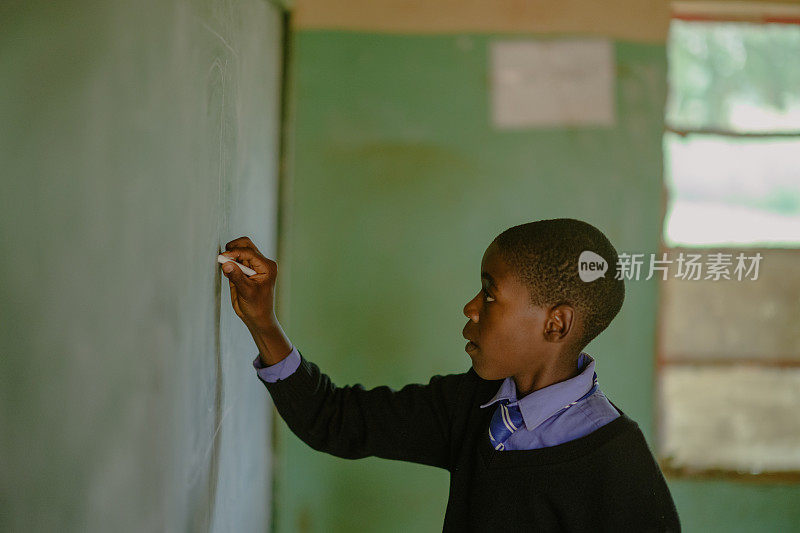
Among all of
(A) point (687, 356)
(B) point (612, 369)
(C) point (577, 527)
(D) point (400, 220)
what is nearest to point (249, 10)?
(D) point (400, 220)

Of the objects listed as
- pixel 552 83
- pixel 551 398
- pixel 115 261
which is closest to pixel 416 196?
pixel 552 83

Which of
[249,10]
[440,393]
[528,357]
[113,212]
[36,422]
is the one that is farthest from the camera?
[249,10]

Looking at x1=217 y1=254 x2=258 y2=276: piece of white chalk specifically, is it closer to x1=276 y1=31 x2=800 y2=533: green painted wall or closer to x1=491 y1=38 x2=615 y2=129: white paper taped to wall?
x1=276 y1=31 x2=800 y2=533: green painted wall

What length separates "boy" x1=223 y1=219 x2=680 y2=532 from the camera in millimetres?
1050

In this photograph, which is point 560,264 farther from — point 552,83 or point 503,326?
point 552,83

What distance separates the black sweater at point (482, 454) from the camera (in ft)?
3.40

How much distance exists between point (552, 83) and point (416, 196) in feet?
1.53

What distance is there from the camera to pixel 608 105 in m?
2.02

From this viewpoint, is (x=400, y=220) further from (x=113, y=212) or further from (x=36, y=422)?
(x=36, y=422)

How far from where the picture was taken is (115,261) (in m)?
0.68

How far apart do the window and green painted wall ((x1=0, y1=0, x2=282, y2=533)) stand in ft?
4.43

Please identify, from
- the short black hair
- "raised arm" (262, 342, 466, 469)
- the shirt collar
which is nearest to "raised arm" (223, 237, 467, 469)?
"raised arm" (262, 342, 466, 469)

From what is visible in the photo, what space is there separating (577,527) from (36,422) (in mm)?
751

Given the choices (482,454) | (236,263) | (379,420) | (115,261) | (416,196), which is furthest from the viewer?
(416,196)
